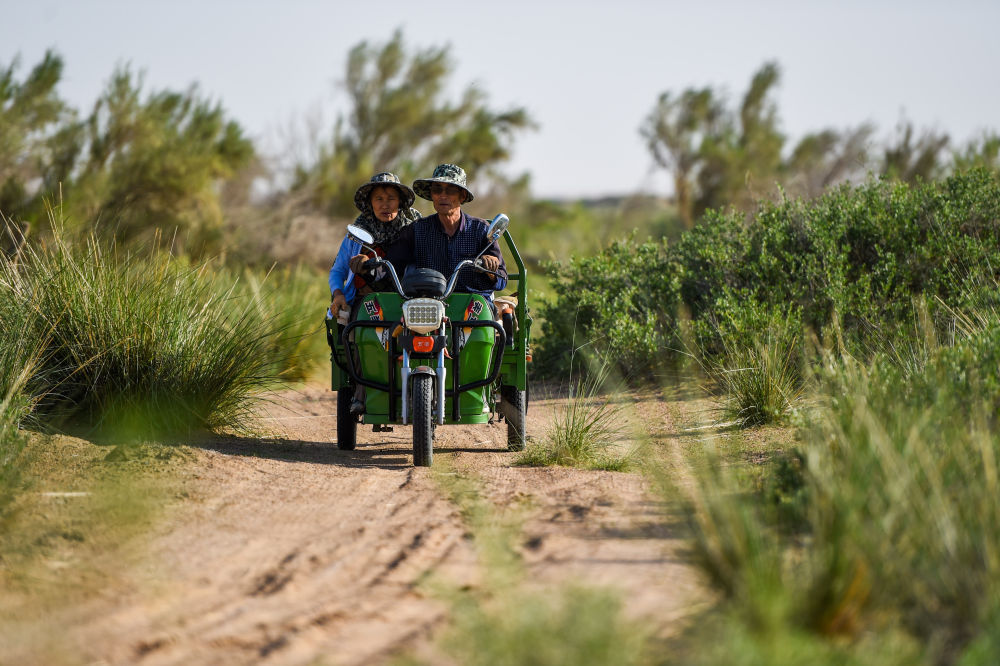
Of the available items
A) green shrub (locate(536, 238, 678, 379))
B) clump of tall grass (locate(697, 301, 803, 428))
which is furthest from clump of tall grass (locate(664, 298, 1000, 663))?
green shrub (locate(536, 238, 678, 379))

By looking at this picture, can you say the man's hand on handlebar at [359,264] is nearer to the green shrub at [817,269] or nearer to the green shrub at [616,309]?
the green shrub at [817,269]

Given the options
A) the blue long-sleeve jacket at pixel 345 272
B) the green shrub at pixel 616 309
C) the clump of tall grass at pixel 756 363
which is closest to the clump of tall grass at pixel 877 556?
the clump of tall grass at pixel 756 363

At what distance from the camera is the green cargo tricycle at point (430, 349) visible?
5.94 metres

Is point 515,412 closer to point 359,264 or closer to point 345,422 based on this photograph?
point 345,422

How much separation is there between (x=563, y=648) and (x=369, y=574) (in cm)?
135

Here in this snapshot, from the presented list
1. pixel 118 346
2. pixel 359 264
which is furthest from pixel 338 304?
pixel 118 346

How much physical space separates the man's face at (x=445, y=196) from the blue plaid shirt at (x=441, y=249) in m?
0.14

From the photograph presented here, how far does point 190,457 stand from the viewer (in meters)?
5.71

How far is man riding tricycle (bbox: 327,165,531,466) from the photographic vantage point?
19.6 feet

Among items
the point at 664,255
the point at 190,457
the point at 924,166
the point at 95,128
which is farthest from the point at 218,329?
the point at 924,166

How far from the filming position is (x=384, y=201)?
7.30 metres

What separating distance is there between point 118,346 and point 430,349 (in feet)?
6.38

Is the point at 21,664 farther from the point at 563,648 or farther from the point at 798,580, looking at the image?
the point at 798,580

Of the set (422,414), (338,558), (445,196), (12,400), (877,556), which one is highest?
(445,196)
